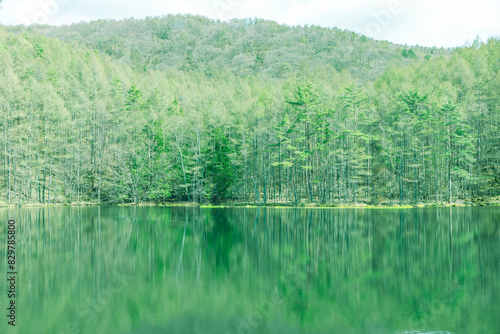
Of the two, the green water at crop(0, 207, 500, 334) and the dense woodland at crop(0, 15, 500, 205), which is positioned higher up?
the dense woodland at crop(0, 15, 500, 205)

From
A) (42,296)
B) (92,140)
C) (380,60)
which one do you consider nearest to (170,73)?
(92,140)

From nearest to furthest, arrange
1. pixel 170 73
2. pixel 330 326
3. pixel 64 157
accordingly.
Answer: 1. pixel 330 326
2. pixel 64 157
3. pixel 170 73

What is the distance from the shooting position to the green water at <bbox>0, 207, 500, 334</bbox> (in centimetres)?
1024

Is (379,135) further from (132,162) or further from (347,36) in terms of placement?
(347,36)

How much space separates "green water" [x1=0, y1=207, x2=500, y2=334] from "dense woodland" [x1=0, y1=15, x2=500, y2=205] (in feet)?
103

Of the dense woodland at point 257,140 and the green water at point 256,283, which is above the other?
the dense woodland at point 257,140

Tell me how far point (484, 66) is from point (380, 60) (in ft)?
160

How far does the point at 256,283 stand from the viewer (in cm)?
1366

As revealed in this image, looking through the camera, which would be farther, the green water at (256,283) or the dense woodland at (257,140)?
the dense woodland at (257,140)

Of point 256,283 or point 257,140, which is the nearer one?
point 256,283

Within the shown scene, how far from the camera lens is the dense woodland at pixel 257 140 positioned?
53281 mm

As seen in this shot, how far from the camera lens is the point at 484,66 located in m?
60.6

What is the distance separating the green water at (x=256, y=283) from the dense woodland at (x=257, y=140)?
31.5m

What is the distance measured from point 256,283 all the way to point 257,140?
143 feet
